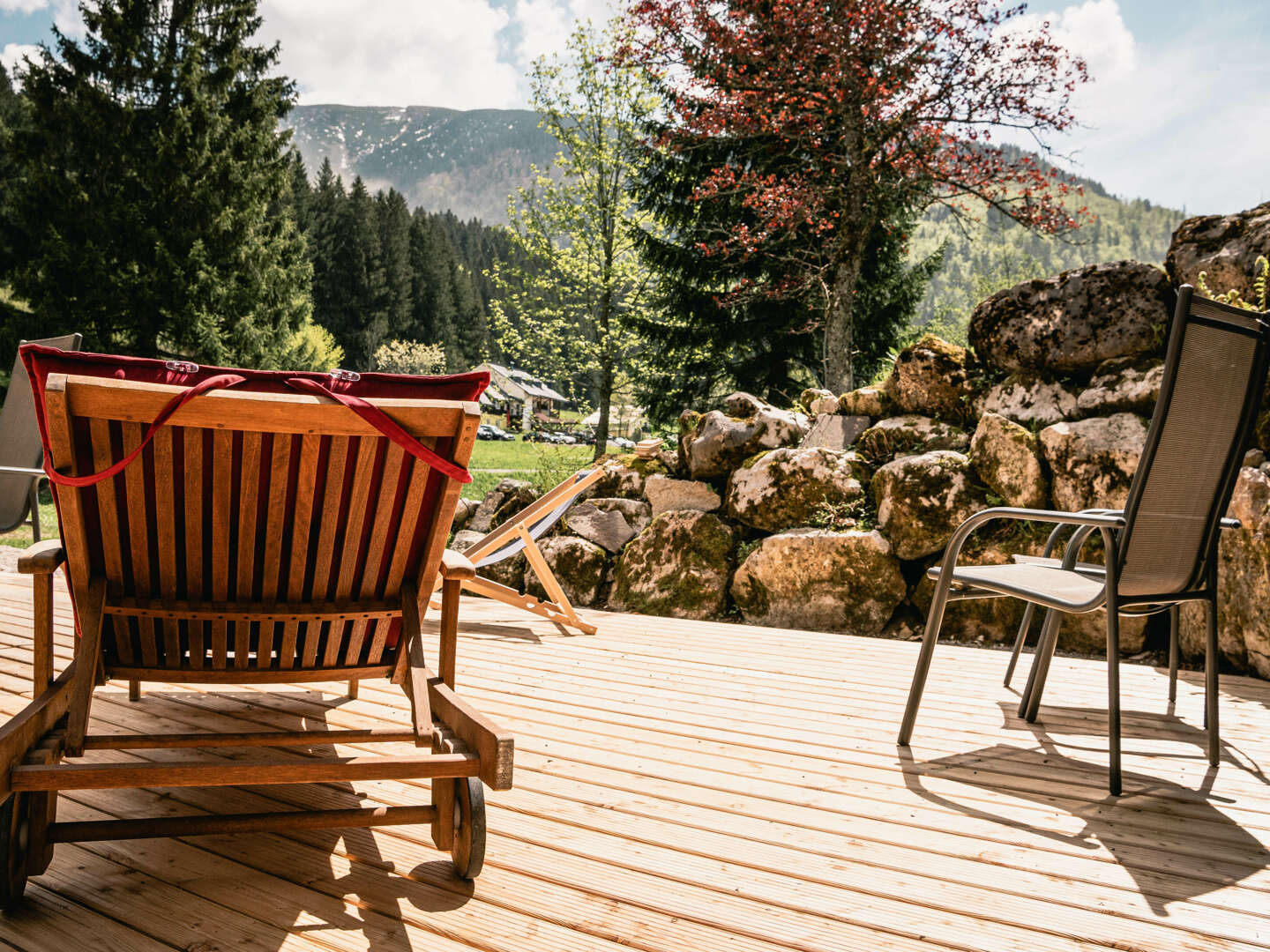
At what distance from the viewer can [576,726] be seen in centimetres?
252

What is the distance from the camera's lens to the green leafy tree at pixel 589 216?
12.4 m

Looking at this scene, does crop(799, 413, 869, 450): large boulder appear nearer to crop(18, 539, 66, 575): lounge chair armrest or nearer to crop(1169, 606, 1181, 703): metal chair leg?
crop(1169, 606, 1181, 703): metal chair leg

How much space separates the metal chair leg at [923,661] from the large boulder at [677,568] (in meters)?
2.51

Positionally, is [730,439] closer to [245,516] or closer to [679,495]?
[679,495]

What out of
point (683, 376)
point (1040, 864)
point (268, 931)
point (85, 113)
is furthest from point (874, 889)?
point (85, 113)

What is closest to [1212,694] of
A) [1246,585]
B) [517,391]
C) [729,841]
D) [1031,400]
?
[1246,585]

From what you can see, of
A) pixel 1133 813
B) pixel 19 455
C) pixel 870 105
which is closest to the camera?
pixel 1133 813

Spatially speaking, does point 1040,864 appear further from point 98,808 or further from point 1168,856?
point 98,808

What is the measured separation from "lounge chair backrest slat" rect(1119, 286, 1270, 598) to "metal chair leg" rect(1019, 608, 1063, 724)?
393mm

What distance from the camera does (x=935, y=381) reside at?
509cm

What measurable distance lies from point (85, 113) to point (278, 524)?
65.8ft

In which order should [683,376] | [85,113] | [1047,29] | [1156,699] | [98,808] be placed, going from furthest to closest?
[85,113], [683,376], [1047,29], [1156,699], [98,808]

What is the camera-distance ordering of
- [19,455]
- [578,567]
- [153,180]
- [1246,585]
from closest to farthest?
[1246,585]
[19,455]
[578,567]
[153,180]

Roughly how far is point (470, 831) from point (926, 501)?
142 inches
